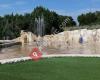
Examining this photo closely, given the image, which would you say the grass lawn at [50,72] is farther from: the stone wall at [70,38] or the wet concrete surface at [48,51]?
the stone wall at [70,38]

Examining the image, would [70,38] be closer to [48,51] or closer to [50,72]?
[48,51]

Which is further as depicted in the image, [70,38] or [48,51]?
[70,38]

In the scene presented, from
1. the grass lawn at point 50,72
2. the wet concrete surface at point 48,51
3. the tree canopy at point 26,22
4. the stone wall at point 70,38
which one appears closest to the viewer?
the grass lawn at point 50,72

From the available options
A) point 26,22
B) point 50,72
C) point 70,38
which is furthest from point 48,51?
point 26,22

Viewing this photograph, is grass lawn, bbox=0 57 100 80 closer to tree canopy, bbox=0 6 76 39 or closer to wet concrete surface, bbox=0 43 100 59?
wet concrete surface, bbox=0 43 100 59

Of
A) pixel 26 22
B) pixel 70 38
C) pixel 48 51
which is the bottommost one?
pixel 48 51

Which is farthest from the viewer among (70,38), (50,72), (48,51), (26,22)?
(26,22)

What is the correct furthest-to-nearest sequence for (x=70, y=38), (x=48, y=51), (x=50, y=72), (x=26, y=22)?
(x=26, y=22), (x=70, y=38), (x=48, y=51), (x=50, y=72)

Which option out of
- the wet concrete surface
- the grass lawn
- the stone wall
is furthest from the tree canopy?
the grass lawn

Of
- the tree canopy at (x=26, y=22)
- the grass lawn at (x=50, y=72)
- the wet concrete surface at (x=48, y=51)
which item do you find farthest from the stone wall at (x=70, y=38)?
the grass lawn at (x=50, y=72)

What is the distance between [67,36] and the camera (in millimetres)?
35344

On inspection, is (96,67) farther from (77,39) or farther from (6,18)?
(6,18)

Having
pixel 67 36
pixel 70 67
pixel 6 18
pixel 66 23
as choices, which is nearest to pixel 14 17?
pixel 6 18

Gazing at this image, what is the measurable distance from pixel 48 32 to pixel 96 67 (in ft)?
132
